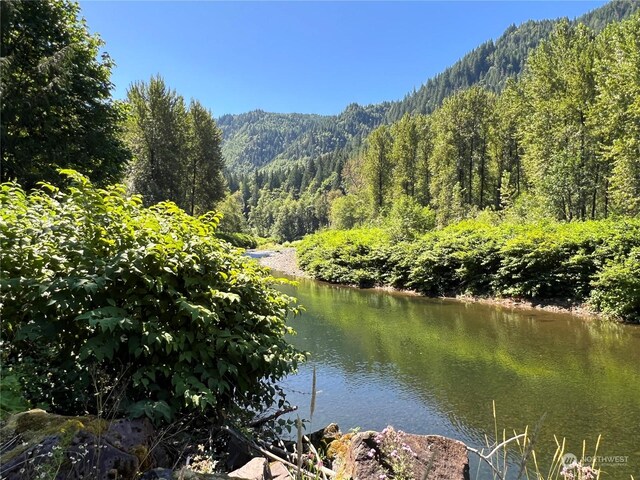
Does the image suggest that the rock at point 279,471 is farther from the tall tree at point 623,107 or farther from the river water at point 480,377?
the tall tree at point 623,107

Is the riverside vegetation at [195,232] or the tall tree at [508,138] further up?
the tall tree at [508,138]

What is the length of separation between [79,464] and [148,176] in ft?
108

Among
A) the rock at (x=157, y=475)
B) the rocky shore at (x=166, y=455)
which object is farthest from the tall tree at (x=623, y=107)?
the rock at (x=157, y=475)

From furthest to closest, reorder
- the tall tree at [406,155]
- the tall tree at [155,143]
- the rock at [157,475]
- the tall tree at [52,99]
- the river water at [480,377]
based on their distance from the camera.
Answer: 1. the tall tree at [406,155]
2. the tall tree at [155,143]
3. the tall tree at [52,99]
4. the river water at [480,377]
5. the rock at [157,475]

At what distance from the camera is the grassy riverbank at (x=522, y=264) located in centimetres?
1462

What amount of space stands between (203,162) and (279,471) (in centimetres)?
3979

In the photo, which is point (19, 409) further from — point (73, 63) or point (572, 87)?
point (572, 87)

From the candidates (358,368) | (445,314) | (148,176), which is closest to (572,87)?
(445,314)

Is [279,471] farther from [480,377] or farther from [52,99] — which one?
[52,99]

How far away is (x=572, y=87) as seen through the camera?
27.2 meters

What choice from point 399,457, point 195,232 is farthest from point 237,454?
point 195,232

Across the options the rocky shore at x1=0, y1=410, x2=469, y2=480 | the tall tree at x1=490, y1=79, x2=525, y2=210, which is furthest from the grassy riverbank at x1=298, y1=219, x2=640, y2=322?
the tall tree at x1=490, y1=79, x2=525, y2=210

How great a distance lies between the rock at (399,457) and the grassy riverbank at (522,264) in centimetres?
1307

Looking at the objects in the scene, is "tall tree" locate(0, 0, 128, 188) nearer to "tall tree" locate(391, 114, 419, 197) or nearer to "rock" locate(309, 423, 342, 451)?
"rock" locate(309, 423, 342, 451)
